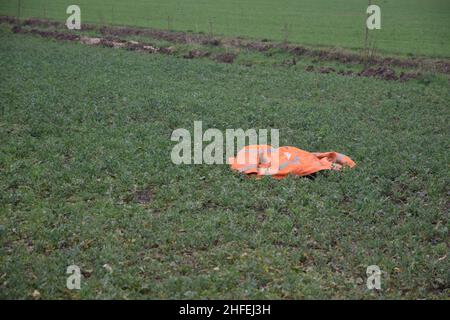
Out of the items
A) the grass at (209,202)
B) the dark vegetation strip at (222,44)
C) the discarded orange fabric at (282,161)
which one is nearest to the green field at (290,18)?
the dark vegetation strip at (222,44)

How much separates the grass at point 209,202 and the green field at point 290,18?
1179cm

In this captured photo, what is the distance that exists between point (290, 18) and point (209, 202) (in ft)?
98.5

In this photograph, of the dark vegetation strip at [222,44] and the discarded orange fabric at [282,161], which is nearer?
the discarded orange fabric at [282,161]

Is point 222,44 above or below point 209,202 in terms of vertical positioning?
above

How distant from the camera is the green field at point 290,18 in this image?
29391 mm

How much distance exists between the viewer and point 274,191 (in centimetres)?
1052

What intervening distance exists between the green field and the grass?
11.8 meters

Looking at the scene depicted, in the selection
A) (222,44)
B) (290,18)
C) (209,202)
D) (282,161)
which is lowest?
(209,202)

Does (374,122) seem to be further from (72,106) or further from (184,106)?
(72,106)

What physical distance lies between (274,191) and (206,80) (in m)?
11.3

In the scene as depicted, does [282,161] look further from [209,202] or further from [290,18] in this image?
[290,18]

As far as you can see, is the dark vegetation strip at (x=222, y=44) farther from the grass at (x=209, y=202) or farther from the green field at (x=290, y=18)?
the grass at (x=209, y=202)

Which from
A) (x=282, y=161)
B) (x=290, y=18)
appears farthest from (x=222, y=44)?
(x=282, y=161)

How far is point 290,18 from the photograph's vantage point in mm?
37688
